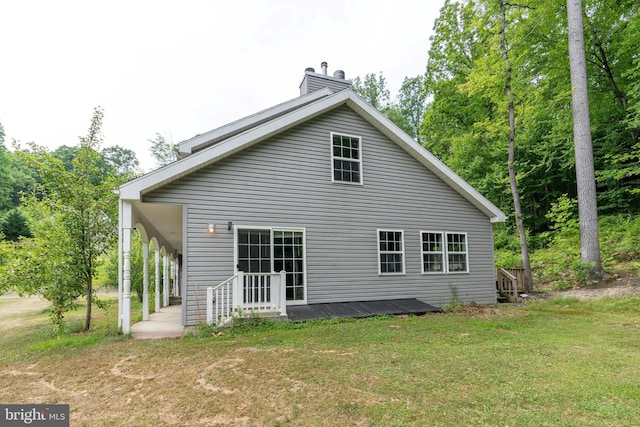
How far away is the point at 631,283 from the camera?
9.01m

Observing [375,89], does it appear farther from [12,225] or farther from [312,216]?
[12,225]

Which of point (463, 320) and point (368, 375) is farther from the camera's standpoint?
point (463, 320)

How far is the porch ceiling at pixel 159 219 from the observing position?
7.08m

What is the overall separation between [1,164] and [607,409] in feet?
142

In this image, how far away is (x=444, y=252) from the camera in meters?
9.70

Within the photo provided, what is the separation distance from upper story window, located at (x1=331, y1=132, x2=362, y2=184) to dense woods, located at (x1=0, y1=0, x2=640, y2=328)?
5405 mm

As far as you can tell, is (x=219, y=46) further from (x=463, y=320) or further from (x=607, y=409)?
(x=607, y=409)

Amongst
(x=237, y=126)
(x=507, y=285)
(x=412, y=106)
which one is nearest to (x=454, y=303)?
(x=507, y=285)

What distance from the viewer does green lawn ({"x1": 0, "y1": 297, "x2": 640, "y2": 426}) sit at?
2.91 m

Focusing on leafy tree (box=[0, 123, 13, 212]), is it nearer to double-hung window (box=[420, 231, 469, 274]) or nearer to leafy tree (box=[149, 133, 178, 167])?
leafy tree (box=[149, 133, 178, 167])

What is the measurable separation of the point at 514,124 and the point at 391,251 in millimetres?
6946

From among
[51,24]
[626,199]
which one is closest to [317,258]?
[51,24]

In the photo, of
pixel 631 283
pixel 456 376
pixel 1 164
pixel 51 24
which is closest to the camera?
pixel 456 376

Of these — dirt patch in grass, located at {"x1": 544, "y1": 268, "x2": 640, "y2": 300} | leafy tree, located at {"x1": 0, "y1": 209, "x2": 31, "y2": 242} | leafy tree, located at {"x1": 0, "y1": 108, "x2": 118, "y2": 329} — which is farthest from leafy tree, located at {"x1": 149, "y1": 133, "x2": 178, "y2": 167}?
dirt patch in grass, located at {"x1": 544, "y1": 268, "x2": 640, "y2": 300}
